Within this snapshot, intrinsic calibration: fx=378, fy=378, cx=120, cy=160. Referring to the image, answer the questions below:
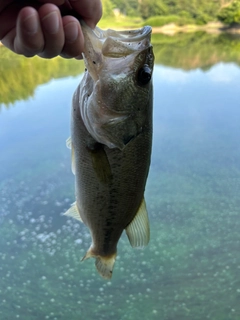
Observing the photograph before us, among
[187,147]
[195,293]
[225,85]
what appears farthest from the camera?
[225,85]

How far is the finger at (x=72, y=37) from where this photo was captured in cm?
76

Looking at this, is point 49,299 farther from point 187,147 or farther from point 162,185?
point 187,147

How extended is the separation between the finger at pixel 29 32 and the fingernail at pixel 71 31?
0.17 feet

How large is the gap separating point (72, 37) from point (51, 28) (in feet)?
0.17

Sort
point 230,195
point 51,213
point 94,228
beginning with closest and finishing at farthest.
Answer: point 94,228 < point 51,213 < point 230,195

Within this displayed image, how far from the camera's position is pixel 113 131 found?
3.11 ft

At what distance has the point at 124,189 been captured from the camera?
1060 mm

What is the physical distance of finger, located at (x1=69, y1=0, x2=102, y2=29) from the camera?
83cm

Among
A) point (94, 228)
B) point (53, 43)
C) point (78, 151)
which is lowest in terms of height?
point (94, 228)

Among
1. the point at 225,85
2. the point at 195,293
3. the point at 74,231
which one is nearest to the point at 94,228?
the point at 195,293

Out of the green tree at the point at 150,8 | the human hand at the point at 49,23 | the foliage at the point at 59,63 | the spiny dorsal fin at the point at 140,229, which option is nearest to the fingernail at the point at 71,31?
the human hand at the point at 49,23

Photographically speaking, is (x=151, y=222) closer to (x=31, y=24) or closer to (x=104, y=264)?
(x=104, y=264)

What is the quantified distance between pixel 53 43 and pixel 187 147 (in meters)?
4.75

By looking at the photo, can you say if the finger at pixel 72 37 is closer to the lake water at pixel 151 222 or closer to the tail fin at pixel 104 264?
the tail fin at pixel 104 264
